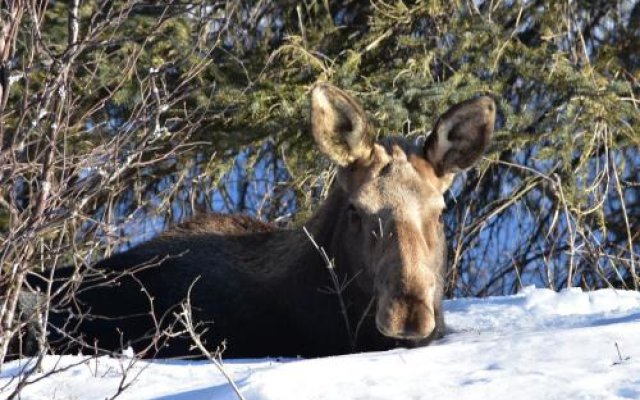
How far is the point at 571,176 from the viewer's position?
424 inches

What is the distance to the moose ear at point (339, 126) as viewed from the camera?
267 inches

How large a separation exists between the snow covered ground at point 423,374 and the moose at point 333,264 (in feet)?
2.71

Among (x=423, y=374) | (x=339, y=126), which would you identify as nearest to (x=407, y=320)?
(x=423, y=374)

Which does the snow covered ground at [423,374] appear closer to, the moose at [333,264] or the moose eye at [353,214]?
the moose at [333,264]

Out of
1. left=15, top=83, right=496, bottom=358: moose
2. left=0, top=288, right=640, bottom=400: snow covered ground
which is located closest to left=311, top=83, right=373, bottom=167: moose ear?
left=15, top=83, right=496, bottom=358: moose

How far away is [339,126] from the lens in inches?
271

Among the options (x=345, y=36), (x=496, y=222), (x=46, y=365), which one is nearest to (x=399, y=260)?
(x=46, y=365)

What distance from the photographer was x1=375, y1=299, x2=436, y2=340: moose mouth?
19.1 ft

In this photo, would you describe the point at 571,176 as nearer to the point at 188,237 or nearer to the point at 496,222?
the point at 496,222

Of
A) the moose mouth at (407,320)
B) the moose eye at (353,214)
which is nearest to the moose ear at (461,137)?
the moose eye at (353,214)

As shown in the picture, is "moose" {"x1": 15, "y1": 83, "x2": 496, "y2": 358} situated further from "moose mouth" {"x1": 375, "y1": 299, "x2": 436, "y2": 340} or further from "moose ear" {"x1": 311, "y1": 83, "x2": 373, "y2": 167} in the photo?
"moose mouth" {"x1": 375, "y1": 299, "x2": 436, "y2": 340}

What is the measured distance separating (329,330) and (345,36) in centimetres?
504

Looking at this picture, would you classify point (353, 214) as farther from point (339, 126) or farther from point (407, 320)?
point (407, 320)

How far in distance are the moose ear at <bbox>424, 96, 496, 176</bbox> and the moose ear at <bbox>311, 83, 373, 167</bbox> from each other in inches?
14.6
